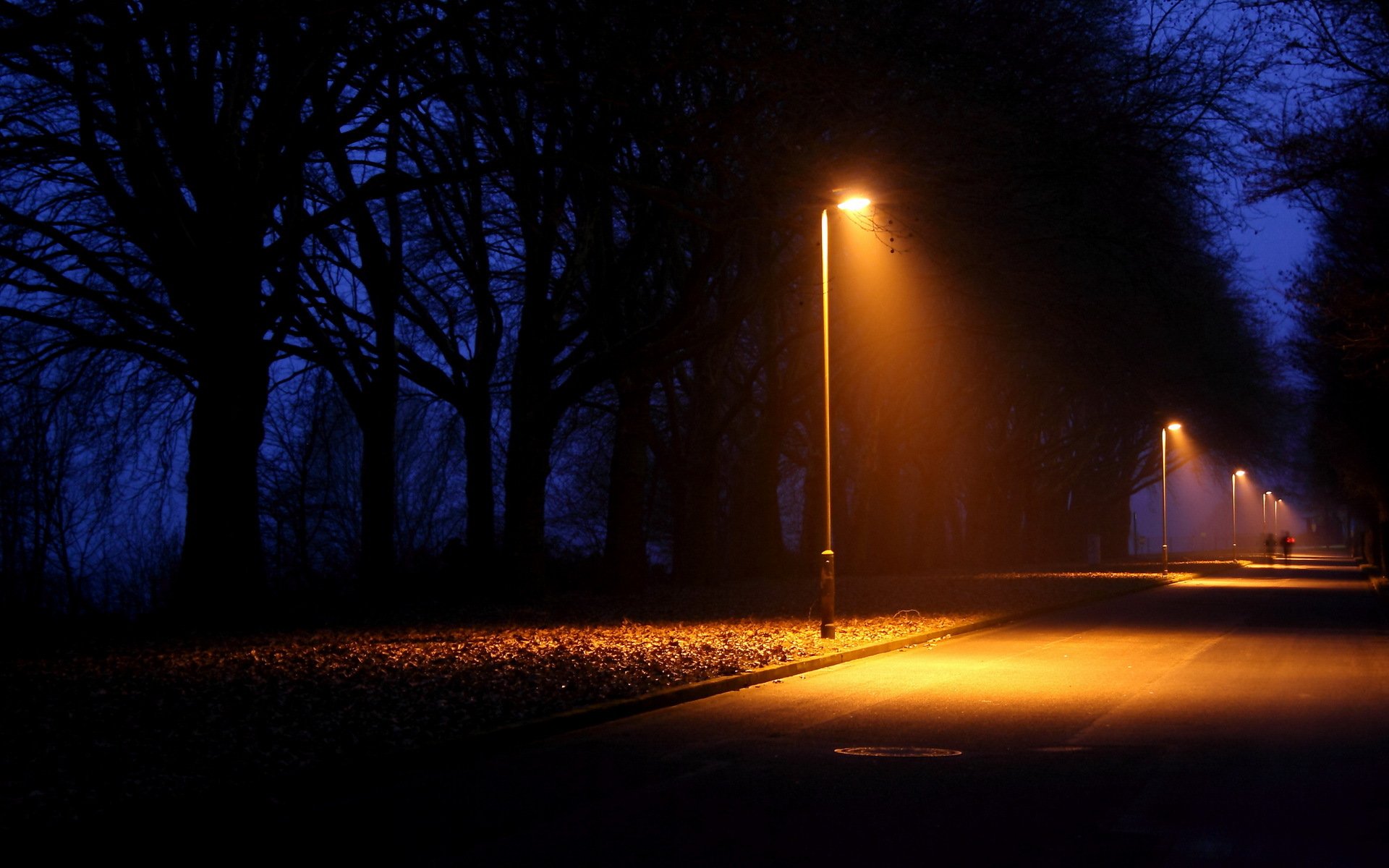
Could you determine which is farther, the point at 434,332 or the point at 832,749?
the point at 434,332

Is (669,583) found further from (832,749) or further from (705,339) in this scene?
(832,749)

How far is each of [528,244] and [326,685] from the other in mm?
14725

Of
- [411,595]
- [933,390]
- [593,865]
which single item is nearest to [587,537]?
[933,390]

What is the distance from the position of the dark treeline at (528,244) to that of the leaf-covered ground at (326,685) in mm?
4450

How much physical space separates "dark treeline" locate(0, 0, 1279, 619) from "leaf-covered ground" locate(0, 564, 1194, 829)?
445cm

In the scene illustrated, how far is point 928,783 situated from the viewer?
9.06 meters

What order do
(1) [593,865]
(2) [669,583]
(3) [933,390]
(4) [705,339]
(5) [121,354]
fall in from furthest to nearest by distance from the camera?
(3) [933,390], (2) [669,583], (4) [705,339], (5) [121,354], (1) [593,865]

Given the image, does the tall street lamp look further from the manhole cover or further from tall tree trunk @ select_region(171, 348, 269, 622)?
the manhole cover

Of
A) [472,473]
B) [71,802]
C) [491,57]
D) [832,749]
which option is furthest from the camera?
[472,473]

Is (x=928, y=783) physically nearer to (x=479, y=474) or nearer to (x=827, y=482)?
(x=827, y=482)

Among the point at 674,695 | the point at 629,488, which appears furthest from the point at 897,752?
the point at 629,488

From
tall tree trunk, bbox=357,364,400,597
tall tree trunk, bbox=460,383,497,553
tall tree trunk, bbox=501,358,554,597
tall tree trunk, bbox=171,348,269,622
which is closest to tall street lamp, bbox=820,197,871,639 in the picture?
tall tree trunk, bbox=501,358,554,597

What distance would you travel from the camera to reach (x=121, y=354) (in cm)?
2420

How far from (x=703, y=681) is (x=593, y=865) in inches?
319
